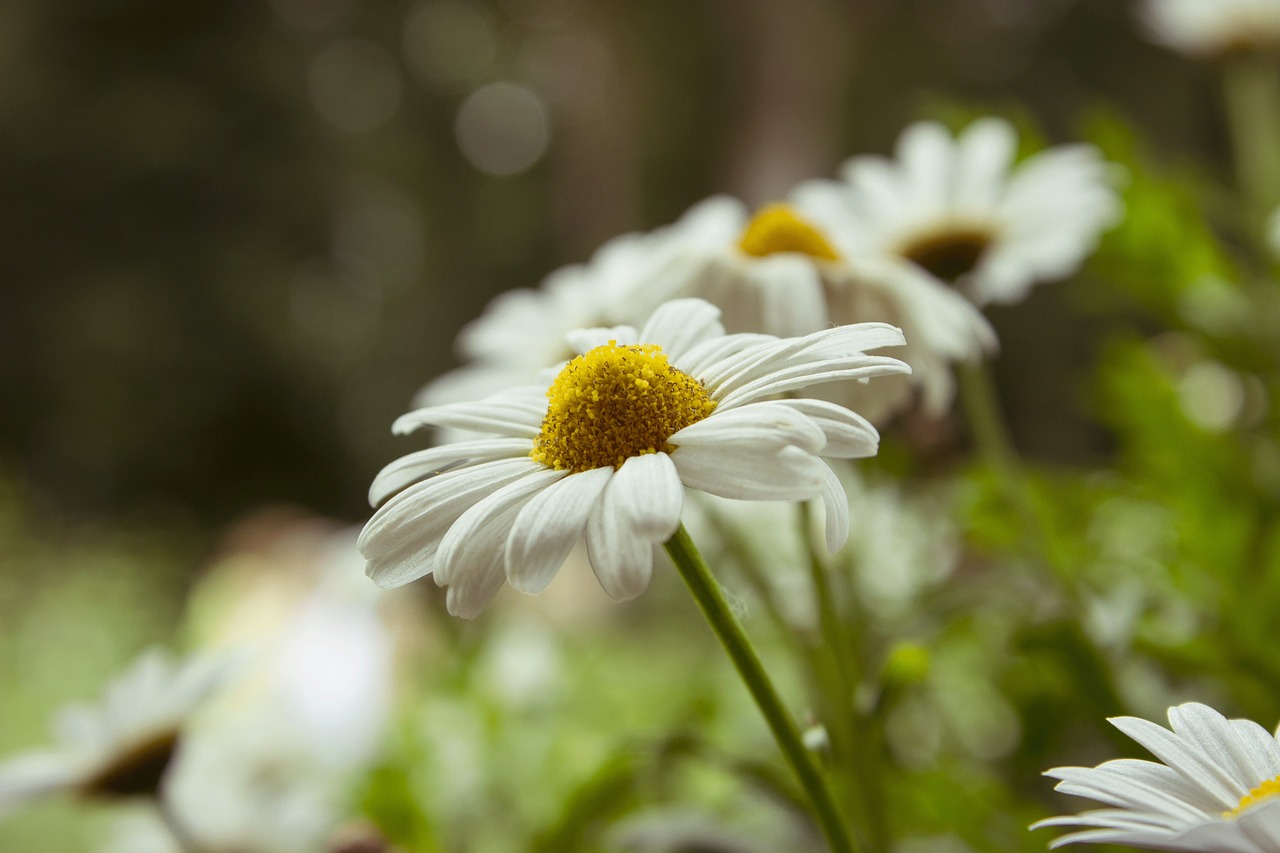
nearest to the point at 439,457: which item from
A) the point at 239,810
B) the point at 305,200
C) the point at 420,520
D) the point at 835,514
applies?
the point at 420,520

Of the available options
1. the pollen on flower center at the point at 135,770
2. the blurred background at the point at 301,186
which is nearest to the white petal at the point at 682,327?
the pollen on flower center at the point at 135,770

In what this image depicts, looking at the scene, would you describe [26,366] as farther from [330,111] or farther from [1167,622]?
[1167,622]

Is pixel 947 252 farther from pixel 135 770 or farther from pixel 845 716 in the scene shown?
pixel 135 770

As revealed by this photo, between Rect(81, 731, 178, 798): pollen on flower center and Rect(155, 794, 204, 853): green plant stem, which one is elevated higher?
Rect(81, 731, 178, 798): pollen on flower center

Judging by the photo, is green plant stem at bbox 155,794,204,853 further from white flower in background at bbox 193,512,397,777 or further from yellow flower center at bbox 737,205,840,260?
yellow flower center at bbox 737,205,840,260

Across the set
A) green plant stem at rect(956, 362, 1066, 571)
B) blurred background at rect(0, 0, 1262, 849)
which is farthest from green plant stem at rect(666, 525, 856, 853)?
blurred background at rect(0, 0, 1262, 849)

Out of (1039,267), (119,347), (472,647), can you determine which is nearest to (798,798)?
(1039,267)
